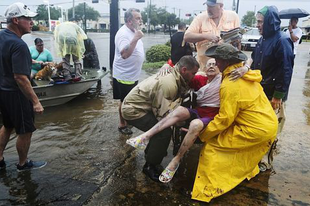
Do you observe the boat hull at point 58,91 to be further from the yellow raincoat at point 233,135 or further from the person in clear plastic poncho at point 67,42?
the yellow raincoat at point 233,135

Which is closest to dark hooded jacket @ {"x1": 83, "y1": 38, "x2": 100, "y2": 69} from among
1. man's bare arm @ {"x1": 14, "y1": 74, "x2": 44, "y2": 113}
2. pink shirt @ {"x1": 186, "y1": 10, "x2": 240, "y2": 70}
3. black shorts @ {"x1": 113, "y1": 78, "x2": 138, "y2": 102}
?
black shorts @ {"x1": 113, "y1": 78, "x2": 138, "y2": 102}

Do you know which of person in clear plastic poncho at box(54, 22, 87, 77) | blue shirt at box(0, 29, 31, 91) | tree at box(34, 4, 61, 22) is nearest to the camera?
blue shirt at box(0, 29, 31, 91)

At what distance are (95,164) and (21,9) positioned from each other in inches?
80.8

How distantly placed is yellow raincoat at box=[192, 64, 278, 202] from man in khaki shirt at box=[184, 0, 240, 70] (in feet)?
3.06

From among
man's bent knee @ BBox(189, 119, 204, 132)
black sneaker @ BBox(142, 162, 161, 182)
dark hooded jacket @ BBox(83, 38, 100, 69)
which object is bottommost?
black sneaker @ BBox(142, 162, 161, 182)

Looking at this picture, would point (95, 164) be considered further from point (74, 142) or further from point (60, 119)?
point (60, 119)

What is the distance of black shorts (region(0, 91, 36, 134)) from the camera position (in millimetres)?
3016

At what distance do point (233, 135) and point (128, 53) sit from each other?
2.09m

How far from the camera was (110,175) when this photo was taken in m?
3.18

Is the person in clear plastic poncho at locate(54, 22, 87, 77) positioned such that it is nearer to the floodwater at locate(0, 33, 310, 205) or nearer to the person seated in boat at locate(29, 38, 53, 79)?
the person seated in boat at locate(29, 38, 53, 79)

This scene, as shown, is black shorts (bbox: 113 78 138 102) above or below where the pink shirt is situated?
below

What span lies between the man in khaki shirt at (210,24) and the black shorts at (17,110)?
227 cm

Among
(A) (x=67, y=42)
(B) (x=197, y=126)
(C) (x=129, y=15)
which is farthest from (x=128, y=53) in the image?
(A) (x=67, y=42)

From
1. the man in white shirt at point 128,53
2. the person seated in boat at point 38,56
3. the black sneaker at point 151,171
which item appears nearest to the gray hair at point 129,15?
the man in white shirt at point 128,53
